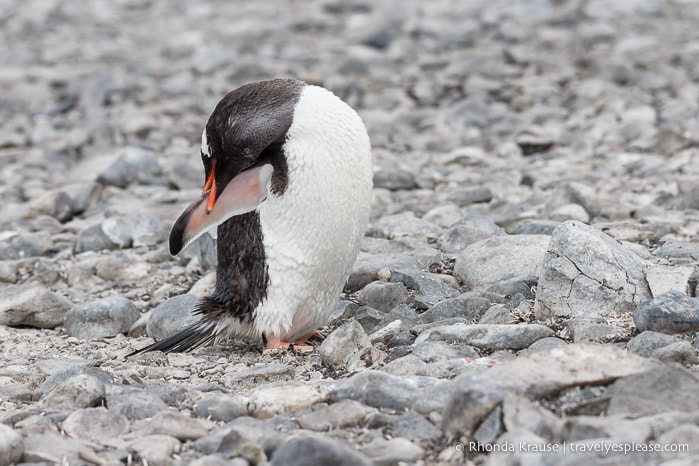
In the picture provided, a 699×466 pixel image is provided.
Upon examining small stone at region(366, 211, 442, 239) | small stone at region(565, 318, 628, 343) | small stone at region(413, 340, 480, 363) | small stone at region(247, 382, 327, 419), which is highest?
small stone at region(247, 382, 327, 419)

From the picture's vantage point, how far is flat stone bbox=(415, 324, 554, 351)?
12.2 ft

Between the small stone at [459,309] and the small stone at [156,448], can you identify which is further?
the small stone at [459,309]

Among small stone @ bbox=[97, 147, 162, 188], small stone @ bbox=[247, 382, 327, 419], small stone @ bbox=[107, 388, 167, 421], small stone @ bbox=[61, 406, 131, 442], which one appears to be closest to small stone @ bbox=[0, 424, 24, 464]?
small stone @ bbox=[61, 406, 131, 442]

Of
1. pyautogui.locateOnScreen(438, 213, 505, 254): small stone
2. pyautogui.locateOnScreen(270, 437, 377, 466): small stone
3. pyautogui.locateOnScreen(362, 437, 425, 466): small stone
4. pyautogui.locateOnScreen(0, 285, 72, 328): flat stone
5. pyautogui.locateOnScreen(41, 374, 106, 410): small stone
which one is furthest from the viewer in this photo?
pyautogui.locateOnScreen(438, 213, 505, 254): small stone

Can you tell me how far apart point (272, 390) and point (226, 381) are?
0.55 meters

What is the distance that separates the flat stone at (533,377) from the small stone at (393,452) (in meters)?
0.12

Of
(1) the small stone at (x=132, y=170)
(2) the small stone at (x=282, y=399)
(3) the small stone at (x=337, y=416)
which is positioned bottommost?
(1) the small stone at (x=132, y=170)

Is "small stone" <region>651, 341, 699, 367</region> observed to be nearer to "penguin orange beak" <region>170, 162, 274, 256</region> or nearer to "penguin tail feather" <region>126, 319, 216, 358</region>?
"penguin orange beak" <region>170, 162, 274, 256</region>

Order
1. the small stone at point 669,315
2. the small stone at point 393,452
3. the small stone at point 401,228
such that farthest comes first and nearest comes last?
1. the small stone at point 401,228
2. the small stone at point 669,315
3. the small stone at point 393,452

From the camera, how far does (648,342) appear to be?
136 inches

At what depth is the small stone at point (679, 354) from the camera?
331 cm

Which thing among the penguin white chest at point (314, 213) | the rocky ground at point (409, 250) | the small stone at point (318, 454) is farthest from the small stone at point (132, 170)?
the small stone at point (318, 454)

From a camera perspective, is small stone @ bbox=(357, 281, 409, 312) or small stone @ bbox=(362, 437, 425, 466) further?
small stone @ bbox=(357, 281, 409, 312)

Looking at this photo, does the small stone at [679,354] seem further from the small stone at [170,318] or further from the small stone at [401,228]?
the small stone at [401,228]
